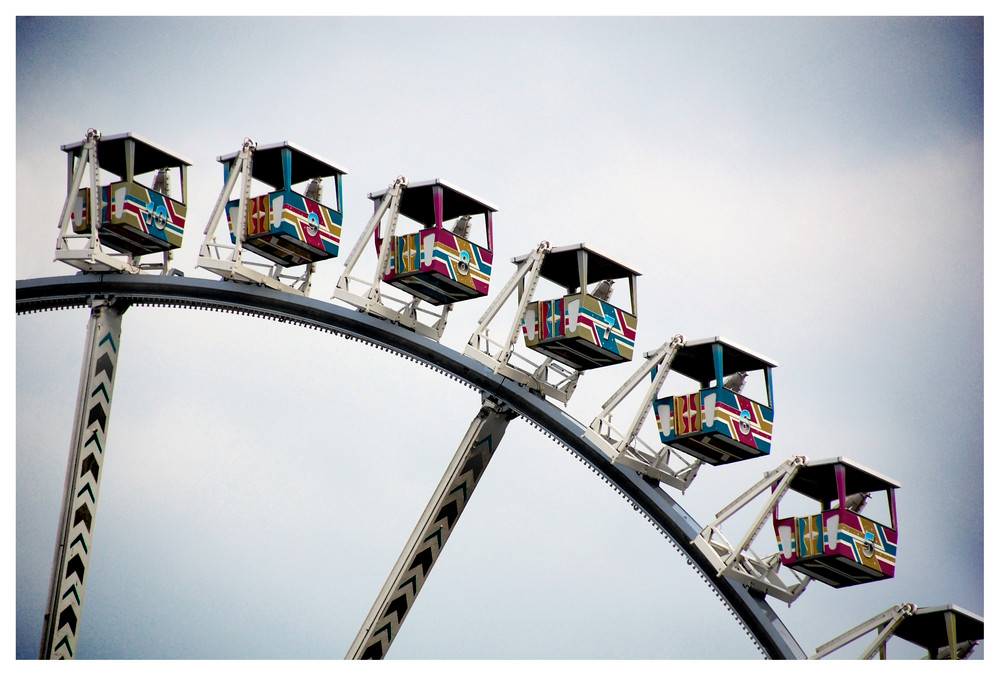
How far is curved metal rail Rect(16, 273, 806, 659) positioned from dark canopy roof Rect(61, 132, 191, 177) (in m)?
3.04

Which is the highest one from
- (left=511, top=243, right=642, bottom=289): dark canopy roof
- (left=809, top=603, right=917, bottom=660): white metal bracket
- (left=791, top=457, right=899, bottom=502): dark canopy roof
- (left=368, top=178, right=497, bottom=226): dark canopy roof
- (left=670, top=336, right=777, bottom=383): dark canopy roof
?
(left=368, top=178, right=497, bottom=226): dark canopy roof

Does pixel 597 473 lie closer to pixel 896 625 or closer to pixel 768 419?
pixel 768 419

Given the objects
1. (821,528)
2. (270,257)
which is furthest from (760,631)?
(270,257)

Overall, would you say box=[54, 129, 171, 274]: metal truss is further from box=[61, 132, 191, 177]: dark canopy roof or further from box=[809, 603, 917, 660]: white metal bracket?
box=[809, 603, 917, 660]: white metal bracket

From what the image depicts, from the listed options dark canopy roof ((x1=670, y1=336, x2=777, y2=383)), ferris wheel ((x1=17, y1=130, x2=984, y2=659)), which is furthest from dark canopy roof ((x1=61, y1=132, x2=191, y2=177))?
dark canopy roof ((x1=670, y1=336, x2=777, y2=383))

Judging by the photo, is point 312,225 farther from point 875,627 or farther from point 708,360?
point 875,627

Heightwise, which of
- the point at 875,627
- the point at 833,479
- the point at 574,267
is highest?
the point at 574,267

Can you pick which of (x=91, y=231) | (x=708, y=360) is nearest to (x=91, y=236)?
(x=91, y=231)

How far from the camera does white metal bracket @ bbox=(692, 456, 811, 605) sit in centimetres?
4031

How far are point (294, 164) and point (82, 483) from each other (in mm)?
9627

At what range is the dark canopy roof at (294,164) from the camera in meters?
42.9

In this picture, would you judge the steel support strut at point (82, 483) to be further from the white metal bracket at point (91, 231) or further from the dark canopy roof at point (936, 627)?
the dark canopy roof at point (936, 627)

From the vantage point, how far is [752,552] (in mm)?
41094

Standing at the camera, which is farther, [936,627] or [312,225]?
[312,225]
